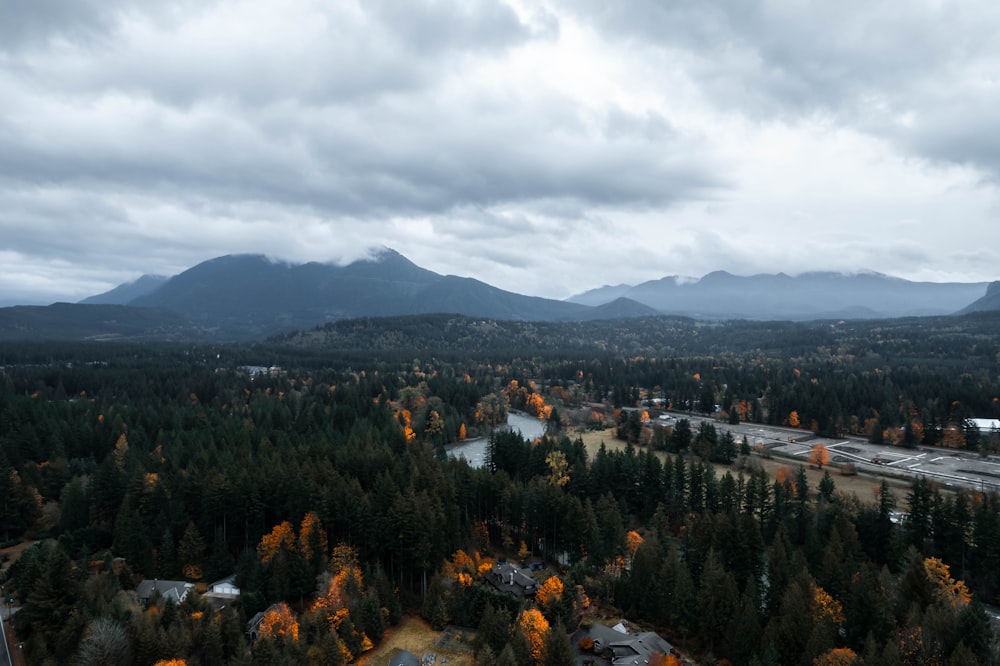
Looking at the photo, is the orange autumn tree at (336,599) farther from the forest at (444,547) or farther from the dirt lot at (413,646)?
the dirt lot at (413,646)

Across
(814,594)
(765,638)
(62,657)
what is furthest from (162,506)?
(814,594)

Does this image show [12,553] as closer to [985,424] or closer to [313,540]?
[313,540]

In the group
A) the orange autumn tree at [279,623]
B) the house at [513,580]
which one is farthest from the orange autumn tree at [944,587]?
the orange autumn tree at [279,623]

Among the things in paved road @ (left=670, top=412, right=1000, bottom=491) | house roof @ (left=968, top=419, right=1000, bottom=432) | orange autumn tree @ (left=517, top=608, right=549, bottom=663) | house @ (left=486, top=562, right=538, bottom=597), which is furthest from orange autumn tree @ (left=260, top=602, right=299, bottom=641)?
house roof @ (left=968, top=419, right=1000, bottom=432)

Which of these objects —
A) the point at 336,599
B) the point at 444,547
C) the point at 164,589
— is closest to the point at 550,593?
the point at 444,547

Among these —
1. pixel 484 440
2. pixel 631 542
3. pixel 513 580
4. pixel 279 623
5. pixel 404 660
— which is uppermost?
pixel 279 623

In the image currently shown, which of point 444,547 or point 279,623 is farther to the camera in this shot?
point 444,547

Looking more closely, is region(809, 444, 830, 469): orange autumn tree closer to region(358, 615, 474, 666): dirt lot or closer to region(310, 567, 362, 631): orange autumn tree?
region(358, 615, 474, 666): dirt lot
